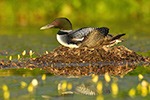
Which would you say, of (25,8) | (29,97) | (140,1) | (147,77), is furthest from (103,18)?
(29,97)

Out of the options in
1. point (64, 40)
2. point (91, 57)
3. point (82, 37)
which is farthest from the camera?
point (82, 37)

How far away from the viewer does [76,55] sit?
37.0 feet

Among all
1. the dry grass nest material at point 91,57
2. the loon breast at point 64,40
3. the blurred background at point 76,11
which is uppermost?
the blurred background at point 76,11

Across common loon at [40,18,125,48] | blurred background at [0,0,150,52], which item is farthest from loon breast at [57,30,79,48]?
blurred background at [0,0,150,52]

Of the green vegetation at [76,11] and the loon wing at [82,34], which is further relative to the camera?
the green vegetation at [76,11]

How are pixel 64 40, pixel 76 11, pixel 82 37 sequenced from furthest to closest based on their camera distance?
pixel 76 11
pixel 82 37
pixel 64 40

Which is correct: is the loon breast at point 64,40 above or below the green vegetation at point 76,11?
below

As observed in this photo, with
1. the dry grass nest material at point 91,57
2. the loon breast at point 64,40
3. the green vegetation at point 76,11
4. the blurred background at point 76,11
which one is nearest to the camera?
the dry grass nest material at point 91,57

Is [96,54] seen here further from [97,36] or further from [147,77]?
[147,77]

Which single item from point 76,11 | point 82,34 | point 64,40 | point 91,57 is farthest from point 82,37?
point 76,11

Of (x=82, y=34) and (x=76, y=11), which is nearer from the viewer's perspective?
(x=82, y=34)

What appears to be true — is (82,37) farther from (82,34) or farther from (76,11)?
(76,11)

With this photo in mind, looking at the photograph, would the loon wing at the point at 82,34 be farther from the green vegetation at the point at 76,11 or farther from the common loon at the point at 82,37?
the green vegetation at the point at 76,11

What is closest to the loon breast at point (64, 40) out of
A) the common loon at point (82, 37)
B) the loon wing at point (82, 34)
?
the common loon at point (82, 37)
